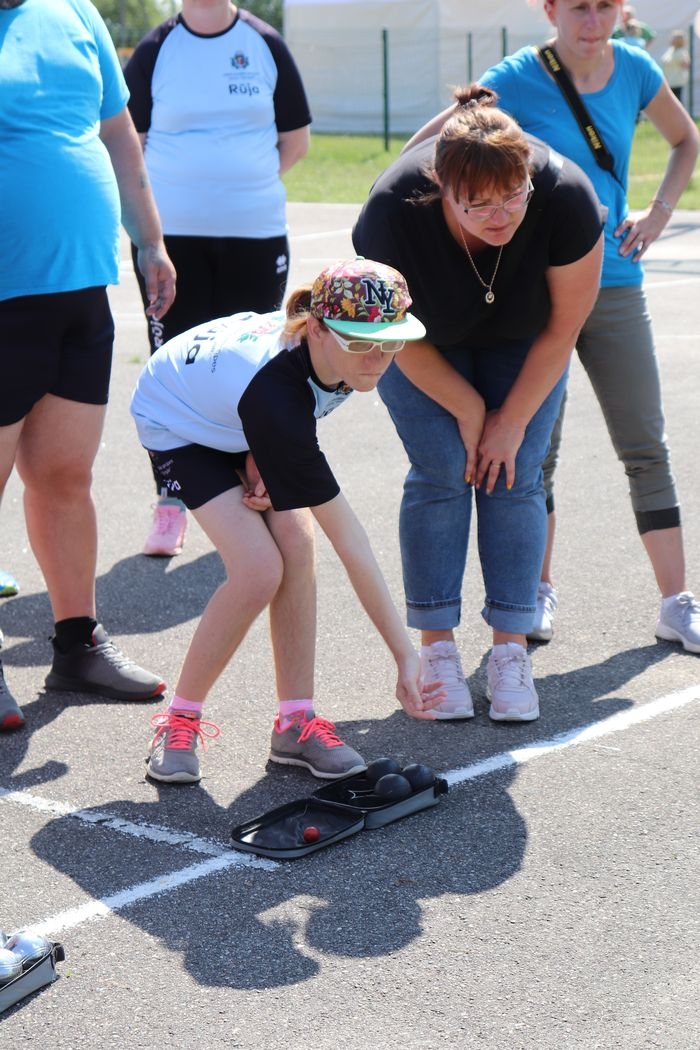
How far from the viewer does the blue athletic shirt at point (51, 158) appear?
416cm

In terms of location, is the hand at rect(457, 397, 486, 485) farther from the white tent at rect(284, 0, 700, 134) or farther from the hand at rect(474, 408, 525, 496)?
the white tent at rect(284, 0, 700, 134)

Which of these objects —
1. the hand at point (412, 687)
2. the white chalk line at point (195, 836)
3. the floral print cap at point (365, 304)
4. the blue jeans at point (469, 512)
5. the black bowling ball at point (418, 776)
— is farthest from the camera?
the blue jeans at point (469, 512)

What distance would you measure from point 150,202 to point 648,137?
25.1 metres

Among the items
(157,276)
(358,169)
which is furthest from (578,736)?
(358,169)

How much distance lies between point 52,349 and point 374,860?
180 centimetres

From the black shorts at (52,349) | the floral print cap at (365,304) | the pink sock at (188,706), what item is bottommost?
the pink sock at (188,706)

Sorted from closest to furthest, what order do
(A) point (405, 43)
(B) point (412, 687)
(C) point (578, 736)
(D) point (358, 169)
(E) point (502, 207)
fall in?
(B) point (412, 687) < (E) point (502, 207) < (C) point (578, 736) < (D) point (358, 169) < (A) point (405, 43)

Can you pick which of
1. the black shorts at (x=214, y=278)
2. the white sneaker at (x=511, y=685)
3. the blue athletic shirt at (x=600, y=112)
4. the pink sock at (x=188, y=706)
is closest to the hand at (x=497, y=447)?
the white sneaker at (x=511, y=685)

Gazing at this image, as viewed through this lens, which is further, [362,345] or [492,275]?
[492,275]

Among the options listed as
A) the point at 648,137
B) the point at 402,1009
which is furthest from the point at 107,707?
the point at 648,137

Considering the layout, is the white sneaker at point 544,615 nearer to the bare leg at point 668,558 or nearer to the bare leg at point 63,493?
the bare leg at point 668,558

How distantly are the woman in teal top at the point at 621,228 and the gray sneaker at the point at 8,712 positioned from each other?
1715mm

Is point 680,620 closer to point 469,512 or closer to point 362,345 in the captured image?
point 469,512

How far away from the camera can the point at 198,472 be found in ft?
13.0
